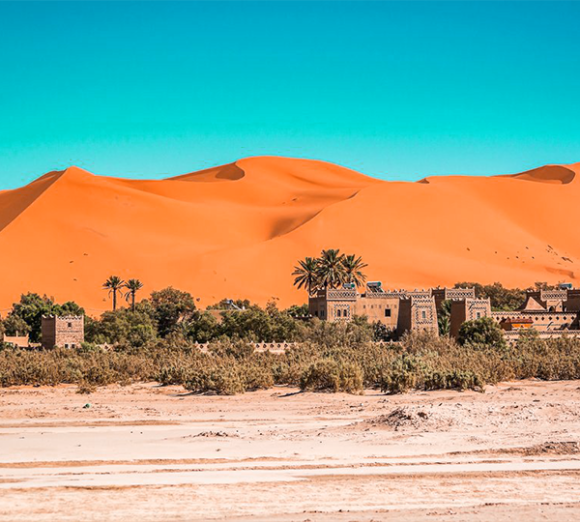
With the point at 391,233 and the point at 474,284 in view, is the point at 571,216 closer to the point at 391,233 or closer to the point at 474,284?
the point at 391,233

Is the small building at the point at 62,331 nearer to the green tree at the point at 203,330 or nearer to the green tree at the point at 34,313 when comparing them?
the green tree at the point at 34,313

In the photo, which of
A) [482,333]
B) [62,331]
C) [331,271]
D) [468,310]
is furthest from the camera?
[331,271]

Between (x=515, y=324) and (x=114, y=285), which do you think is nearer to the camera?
(x=515, y=324)

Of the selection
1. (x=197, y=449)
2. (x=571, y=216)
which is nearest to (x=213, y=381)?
(x=197, y=449)

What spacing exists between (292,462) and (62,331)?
3225 centimetres

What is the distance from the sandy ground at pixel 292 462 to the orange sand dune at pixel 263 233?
50136mm

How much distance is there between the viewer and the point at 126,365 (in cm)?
2978

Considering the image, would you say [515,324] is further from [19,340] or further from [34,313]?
[34,313]

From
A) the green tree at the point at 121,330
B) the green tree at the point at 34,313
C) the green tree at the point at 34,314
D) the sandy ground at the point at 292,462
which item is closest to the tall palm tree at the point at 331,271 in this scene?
the green tree at the point at 121,330

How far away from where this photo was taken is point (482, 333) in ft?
141

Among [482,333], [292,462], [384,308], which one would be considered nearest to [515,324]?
[482,333]

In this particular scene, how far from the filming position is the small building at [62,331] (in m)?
43.9

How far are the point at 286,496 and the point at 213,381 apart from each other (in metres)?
12.7

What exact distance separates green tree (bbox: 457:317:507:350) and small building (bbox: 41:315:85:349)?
54.7ft
